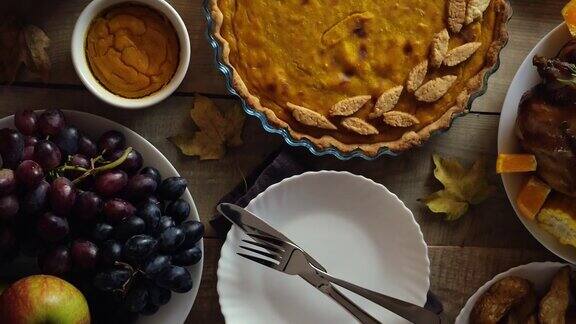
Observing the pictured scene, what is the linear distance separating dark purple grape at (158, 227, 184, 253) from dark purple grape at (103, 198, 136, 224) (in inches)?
2.7

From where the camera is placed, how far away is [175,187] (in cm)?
144

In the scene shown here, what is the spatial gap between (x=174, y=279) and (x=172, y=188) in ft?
0.53

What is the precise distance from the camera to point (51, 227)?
1338 mm

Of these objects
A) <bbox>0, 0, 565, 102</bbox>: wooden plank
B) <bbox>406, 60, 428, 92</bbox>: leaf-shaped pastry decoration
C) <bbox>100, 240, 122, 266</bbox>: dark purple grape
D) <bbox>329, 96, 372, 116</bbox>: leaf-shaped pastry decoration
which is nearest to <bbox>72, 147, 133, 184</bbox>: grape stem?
<bbox>100, 240, 122, 266</bbox>: dark purple grape

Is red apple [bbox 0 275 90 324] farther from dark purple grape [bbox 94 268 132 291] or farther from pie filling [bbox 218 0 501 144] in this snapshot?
pie filling [bbox 218 0 501 144]

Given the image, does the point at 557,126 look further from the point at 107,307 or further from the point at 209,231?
the point at 107,307

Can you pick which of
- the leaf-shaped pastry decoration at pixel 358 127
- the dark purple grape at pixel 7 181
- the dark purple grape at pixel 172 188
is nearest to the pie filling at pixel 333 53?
the leaf-shaped pastry decoration at pixel 358 127

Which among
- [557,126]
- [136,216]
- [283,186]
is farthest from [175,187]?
[557,126]

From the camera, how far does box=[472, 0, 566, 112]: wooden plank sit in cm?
161

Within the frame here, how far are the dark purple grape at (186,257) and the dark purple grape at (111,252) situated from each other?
0.10 m

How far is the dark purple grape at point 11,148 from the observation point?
1.34 metres

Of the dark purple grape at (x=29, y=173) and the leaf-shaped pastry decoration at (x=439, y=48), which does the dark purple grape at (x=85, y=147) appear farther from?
the leaf-shaped pastry decoration at (x=439, y=48)

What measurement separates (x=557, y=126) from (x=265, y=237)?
0.54 meters

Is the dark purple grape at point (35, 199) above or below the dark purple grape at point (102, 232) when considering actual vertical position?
above
